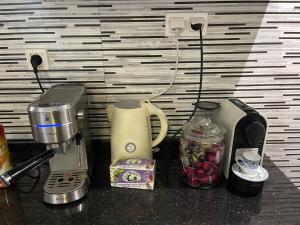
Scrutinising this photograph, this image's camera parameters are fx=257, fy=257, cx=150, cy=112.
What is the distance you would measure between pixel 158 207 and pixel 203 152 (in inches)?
8.4

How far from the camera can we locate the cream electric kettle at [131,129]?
2.72ft

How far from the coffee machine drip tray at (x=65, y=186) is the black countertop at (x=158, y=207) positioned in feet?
0.07

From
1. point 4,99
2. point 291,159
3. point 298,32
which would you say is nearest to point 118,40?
point 4,99

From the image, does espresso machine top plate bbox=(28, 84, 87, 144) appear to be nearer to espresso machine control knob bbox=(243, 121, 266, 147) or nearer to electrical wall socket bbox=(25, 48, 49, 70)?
electrical wall socket bbox=(25, 48, 49, 70)

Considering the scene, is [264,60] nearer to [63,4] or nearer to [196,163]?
[196,163]

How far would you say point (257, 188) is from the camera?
0.76m

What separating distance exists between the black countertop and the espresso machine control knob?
0.18m

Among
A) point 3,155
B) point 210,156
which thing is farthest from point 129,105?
point 3,155

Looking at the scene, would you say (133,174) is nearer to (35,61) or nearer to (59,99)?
(59,99)

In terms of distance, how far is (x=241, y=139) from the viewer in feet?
2.59

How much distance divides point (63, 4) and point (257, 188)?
0.85 meters

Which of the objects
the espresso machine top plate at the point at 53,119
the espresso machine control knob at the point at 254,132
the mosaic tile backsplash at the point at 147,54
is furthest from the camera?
the mosaic tile backsplash at the point at 147,54

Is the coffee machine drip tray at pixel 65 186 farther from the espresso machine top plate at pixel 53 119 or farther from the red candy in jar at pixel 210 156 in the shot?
the red candy in jar at pixel 210 156

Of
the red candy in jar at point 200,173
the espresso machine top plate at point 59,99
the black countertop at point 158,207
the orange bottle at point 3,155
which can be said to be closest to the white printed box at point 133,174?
the black countertop at point 158,207
